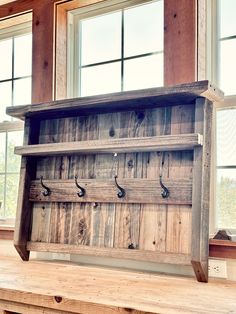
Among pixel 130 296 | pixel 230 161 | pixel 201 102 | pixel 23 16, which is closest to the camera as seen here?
pixel 130 296

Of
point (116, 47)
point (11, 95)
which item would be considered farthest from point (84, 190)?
point (11, 95)

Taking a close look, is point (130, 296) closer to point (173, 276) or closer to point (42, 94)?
point (173, 276)

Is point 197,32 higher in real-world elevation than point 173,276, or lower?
higher

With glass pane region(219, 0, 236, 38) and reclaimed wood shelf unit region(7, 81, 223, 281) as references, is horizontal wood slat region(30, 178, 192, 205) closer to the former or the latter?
reclaimed wood shelf unit region(7, 81, 223, 281)

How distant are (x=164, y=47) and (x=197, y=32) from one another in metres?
0.18

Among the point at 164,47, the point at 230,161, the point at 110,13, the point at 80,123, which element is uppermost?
the point at 110,13

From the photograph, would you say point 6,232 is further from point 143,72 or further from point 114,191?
point 143,72

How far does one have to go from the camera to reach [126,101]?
198 centimetres

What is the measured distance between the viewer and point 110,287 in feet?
5.48

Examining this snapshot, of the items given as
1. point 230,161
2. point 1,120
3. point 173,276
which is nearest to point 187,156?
point 230,161

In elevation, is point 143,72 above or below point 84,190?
above

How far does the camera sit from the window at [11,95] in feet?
8.75

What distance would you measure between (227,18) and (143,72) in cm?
52

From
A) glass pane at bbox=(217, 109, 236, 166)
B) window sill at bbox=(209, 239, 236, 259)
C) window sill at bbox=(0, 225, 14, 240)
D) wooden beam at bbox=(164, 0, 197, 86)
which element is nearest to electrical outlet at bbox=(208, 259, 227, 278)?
window sill at bbox=(209, 239, 236, 259)
